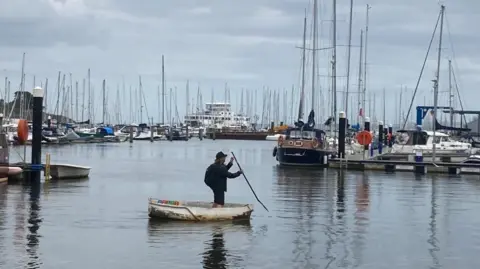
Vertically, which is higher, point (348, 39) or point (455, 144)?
point (348, 39)

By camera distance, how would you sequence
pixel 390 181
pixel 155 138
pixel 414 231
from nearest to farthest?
1. pixel 414 231
2. pixel 390 181
3. pixel 155 138

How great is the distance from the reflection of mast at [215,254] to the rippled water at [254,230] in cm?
2

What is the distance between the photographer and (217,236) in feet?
69.7

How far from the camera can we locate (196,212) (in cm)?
2348

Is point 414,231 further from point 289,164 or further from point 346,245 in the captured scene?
point 289,164

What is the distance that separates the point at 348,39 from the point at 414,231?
137 feet

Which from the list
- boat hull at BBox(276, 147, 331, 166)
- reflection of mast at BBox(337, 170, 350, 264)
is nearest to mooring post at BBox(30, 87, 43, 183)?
reflection of mast at BBox(337, 170, 350, 264)

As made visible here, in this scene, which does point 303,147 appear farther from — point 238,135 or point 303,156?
point 238,135

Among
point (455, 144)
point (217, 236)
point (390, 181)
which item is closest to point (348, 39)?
point (455, 144)

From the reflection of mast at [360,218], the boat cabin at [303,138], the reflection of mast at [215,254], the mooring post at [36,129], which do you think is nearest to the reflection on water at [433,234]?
the reflection of mast at [360,218]

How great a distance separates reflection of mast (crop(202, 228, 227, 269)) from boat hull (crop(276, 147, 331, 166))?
106 feet

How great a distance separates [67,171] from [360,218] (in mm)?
17411

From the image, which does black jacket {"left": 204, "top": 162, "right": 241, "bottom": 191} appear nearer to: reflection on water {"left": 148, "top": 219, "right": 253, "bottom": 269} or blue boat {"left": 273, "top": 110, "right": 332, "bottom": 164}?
reflection on water {"left": 148, "top": 219, "right": 253, "bottom": 269}

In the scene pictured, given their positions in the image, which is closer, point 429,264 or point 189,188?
point 429,264
